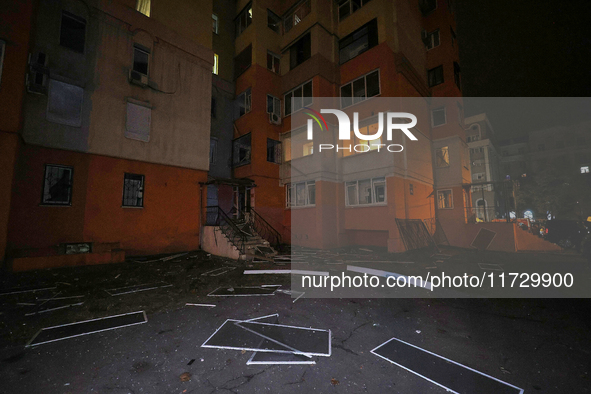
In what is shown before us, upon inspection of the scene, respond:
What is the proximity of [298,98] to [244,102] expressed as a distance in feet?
12.2

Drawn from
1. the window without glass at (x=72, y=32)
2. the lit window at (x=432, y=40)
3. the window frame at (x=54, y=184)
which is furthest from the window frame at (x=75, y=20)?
the lit window at (x=432, y=40)

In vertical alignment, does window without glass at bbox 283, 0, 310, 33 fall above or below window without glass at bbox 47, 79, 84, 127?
above

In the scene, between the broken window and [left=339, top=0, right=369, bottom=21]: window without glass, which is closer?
[left=339, top=0, right=369, bottom=21]: window without glass

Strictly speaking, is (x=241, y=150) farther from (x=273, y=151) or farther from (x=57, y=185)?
(x=57, y=185)

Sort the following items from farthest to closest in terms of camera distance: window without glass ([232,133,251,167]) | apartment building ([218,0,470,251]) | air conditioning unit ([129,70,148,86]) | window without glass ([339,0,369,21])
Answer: window without glass ([232,133,251,167])
window without glass ([339,0,369,21])
apartment building ([218,0,470,251])
air conditioning unit ([129,70,148,86])

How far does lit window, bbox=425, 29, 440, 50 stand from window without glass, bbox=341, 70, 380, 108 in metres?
6.32

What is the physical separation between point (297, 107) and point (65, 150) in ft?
36.3

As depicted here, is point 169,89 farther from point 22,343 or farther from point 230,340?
point 230,340

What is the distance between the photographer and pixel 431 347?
2.99 meters

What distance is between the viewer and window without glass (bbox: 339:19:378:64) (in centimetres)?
1237

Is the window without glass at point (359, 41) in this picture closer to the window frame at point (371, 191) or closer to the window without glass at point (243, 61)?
the window without glass at point (243, 61)

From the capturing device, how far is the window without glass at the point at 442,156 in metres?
14.3

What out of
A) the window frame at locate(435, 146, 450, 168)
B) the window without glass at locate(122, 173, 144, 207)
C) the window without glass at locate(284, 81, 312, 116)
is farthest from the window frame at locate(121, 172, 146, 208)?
the window frame at locate(435, 146, 450, 168)

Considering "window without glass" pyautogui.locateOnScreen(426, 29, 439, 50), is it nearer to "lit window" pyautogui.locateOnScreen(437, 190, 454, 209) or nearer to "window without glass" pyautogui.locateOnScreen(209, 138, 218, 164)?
"lit window" pyautogui.locateOnScreen(437, 190, 454, 209)
